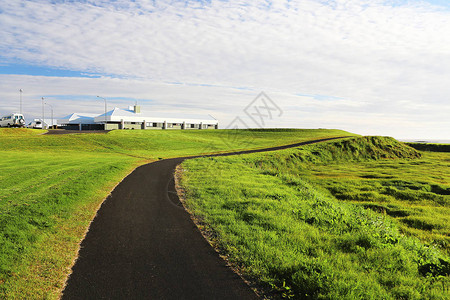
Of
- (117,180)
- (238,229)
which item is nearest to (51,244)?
(238,229)

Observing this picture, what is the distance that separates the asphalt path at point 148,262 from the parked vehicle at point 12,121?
256 feet

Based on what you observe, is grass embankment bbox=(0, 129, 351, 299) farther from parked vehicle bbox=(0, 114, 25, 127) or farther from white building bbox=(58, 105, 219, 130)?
white building bbox=(58, 105, 219, 130)

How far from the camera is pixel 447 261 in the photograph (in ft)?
25.1

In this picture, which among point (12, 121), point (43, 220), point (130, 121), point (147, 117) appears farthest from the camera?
point (147, 117)

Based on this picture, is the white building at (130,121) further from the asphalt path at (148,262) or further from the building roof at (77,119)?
the asphalt path at (148,262)

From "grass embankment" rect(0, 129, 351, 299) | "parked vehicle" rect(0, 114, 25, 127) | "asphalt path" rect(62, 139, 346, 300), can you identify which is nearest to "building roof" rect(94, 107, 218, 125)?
"parked vehicle" rect(0, 114, 25, 127)

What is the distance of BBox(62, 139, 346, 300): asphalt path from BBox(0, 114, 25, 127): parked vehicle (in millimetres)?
77917

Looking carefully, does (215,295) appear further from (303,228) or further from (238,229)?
(303,228)

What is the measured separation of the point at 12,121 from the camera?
70.6 meters

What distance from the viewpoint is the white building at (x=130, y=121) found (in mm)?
86000

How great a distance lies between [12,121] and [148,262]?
276ft

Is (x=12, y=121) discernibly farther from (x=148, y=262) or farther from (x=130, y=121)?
(x=148, y=262)

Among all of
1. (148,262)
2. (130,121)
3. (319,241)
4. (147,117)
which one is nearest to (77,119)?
(130,121)

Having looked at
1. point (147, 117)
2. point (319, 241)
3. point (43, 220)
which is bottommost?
point (43, 220)
